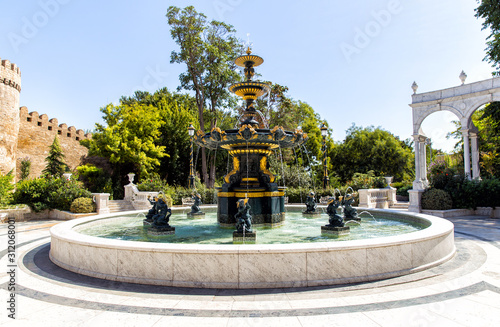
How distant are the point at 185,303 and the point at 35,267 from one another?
4153mm

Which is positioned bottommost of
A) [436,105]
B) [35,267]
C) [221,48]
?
[35,267]

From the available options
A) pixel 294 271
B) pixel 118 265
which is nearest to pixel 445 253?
pixel 294 271

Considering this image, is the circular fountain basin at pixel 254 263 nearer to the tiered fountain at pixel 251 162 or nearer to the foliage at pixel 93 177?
the tiered fountain at pixel 251 162

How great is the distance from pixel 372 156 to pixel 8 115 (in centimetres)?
4068

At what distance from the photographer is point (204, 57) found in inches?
1185

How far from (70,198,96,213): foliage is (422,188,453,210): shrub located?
1888cm

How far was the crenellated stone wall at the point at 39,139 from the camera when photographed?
102 feet

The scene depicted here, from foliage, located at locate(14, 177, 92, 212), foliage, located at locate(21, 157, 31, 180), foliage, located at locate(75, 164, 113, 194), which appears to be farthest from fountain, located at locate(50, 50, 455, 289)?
foliage, located at locate(21, 157, 31, 180)

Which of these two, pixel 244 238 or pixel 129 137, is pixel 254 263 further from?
pixel 129 137

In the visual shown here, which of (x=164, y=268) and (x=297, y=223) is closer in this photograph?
(x=164, y=268)

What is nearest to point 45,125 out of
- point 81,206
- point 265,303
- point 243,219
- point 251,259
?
point 81,206

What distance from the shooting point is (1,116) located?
91.6 ft

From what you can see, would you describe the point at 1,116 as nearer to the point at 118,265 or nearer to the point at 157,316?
the point at 118,265

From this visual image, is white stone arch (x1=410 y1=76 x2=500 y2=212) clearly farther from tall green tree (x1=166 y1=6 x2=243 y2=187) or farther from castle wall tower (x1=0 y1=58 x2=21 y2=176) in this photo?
castle wall tower (x1=0 y1=58 x2=21 y2=176)
